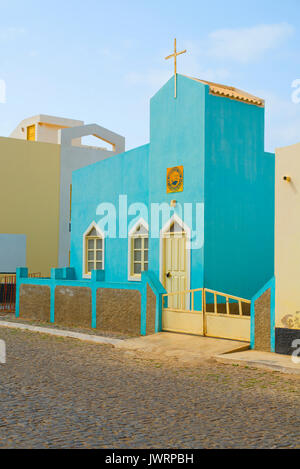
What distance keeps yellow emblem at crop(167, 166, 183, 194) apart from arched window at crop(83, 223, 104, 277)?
147 inches

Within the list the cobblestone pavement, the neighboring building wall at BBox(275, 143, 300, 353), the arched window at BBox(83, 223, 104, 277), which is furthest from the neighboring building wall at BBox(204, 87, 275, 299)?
the arched window at BBox(83, 223, 104, 277)

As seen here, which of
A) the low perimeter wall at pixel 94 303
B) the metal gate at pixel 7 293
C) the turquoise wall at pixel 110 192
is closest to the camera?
the low perimeter wall at pixel 94 303

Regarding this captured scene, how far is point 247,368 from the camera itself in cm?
891

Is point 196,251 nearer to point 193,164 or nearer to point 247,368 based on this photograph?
point 193,164

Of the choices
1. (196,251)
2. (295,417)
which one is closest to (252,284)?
(196,251)

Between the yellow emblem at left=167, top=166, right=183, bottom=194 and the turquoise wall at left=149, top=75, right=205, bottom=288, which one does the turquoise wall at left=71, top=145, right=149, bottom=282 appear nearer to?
the turquoise wall at left=149, top=75, right=205, bottom=288

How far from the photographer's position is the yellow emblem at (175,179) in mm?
13305

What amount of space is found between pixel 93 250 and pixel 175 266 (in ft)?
14.4

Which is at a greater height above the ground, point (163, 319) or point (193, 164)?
point (193, 164)

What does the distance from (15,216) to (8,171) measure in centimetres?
181

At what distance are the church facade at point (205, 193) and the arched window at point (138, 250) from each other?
27 mm

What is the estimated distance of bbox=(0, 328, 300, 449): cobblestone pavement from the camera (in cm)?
503

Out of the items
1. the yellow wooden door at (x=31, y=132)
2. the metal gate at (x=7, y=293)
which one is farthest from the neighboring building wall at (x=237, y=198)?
the yellow wooden door at (x=31, y=132)

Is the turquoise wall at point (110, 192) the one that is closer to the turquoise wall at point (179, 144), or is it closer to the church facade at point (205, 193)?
the church facade at point (205, 193)
